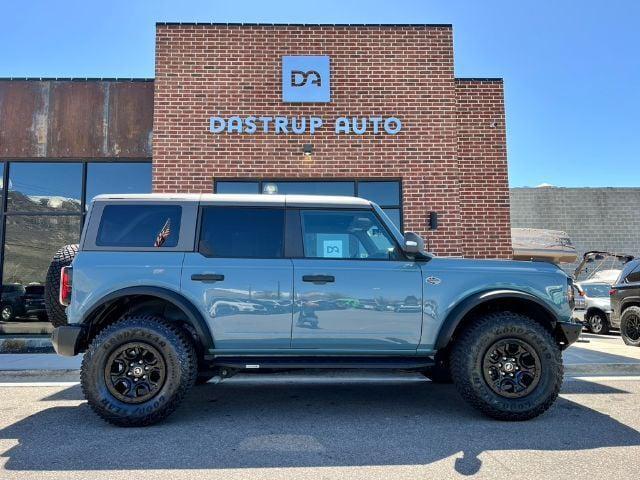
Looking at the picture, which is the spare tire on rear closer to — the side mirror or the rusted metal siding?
the side mirror

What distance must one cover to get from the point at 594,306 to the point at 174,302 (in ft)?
44.7

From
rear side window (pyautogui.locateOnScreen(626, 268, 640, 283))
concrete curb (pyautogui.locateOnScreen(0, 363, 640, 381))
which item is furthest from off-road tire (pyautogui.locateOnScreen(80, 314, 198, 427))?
rear side window (pyautogui.locateOnScreen(626, 268, 640, 283))

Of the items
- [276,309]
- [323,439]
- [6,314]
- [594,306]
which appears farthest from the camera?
[594,306]

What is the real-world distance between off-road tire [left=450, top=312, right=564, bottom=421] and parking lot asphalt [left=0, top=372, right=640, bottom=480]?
0.49ft

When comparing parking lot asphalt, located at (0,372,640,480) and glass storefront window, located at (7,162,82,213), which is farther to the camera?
glass storefront window, located at (7,162,82,213)

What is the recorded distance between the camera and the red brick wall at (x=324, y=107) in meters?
9.37

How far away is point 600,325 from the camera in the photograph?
1427 cm

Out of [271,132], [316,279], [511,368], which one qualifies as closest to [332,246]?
[316,279]

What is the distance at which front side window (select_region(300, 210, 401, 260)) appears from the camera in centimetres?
461

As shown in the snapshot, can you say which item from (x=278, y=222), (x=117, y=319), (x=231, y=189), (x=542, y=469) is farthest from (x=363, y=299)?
(x=231, y=189)

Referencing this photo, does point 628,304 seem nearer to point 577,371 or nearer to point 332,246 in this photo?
point 577,371

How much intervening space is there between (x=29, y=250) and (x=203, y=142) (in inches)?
166

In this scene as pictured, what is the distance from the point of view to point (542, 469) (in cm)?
→ 334

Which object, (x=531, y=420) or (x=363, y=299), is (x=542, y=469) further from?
(x=363, y=299)
